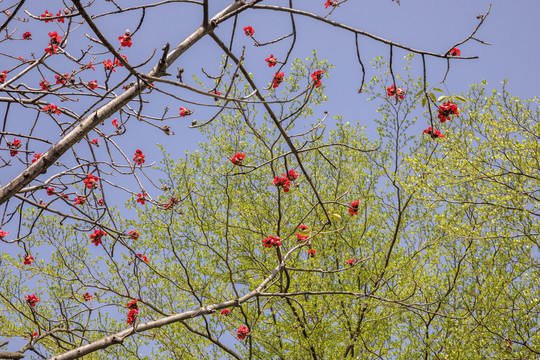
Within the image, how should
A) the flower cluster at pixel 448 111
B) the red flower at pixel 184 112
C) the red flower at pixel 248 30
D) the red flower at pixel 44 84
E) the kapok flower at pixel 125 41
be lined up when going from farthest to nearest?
the red flower at pixel 248 30
the red flower at pixel 184 112
the red flower at pixel 44 84
the kapok flower at pixel 125 41
the flower cluster at pixel 448 111

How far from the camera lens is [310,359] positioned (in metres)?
7.22

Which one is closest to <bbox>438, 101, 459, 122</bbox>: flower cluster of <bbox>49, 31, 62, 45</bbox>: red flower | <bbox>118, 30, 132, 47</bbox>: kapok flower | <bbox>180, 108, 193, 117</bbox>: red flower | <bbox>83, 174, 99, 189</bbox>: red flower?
<bbox>180, 108, 193, 117</bbox>: red flower

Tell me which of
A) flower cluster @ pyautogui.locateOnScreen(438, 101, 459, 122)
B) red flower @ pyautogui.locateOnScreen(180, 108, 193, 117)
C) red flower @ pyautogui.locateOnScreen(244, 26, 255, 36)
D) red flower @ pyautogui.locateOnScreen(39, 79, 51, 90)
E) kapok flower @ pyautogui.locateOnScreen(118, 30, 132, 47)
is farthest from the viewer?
red flower @ pyautogui.locateOnScreen(244, 26, 255, 36)

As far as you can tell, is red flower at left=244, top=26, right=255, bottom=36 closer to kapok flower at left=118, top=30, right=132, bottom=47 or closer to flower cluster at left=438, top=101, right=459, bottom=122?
kapok flower at left=118, top=30, right=132, bottom=47

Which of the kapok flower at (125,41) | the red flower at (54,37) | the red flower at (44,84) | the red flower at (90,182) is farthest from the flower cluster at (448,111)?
the red flower at (44,84)

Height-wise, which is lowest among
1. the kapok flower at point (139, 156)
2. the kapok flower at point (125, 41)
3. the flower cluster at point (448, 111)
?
the flower cluster at point (448, 111)

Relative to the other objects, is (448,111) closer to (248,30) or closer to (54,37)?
(248,30)

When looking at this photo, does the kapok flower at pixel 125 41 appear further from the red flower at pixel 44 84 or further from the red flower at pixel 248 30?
the red flower at pixel 248 30

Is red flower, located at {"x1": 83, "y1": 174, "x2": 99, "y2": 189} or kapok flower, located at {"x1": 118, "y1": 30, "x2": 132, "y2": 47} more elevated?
kapok flower, located at {"x1": 118, "y1": 30, "x2": 132, "y2": 47}

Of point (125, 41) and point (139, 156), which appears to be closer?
point (125, 41)

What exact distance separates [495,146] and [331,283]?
3.46 meters

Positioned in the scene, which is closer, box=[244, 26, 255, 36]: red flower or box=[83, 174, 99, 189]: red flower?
box=[83, 174, 99, 189]: red flower

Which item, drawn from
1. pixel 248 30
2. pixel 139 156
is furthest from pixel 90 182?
pixel 248 30

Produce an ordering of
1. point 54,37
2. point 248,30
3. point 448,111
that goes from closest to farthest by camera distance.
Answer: point 448,111, point 54,37, point 248,30
